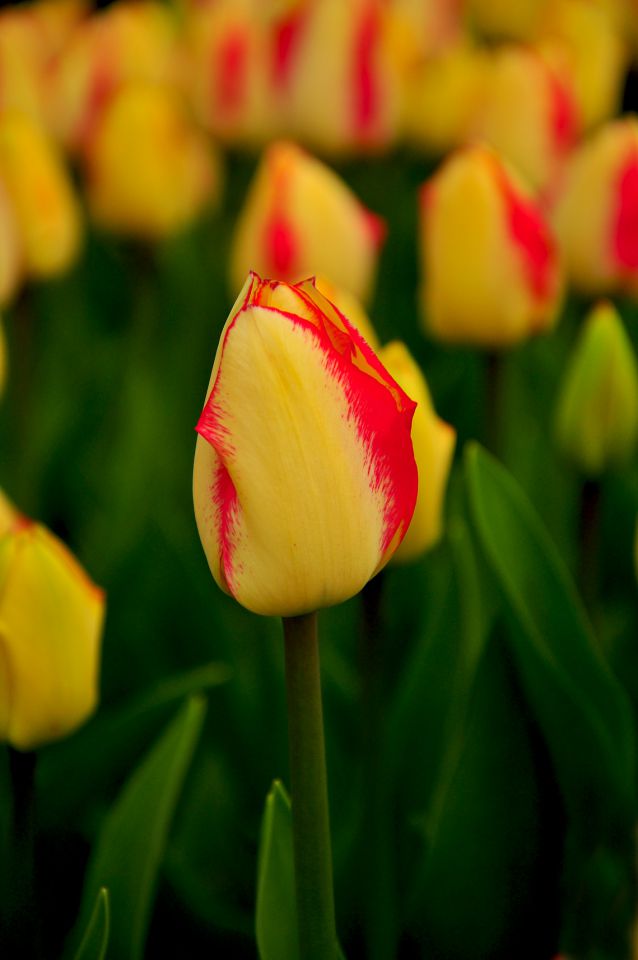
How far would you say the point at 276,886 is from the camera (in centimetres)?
48

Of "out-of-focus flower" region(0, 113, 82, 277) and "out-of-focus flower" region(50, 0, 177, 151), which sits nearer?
"out-of-focus flower" region(0, 113, 82, 277)

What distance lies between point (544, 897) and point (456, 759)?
3.3 inches

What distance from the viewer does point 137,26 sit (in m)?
1.23

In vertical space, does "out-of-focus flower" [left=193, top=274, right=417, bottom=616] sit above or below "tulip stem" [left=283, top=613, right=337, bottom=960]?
above

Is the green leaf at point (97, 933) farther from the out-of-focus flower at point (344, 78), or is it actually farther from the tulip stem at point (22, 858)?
the out-of-focus flower at point (344, 78)

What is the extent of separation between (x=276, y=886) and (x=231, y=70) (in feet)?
2.59

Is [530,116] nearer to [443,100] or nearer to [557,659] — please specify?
[443,100]

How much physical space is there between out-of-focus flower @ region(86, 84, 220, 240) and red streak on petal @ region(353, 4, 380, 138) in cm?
14

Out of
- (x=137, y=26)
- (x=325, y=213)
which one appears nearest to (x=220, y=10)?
(x=137, y=26)

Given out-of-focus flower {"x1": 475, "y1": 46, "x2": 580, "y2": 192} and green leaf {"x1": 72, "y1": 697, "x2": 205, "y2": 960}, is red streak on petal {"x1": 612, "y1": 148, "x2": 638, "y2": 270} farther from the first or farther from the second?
green leaf {"x1": 72, "y1": 697, "x2": 205, "y2": 960}

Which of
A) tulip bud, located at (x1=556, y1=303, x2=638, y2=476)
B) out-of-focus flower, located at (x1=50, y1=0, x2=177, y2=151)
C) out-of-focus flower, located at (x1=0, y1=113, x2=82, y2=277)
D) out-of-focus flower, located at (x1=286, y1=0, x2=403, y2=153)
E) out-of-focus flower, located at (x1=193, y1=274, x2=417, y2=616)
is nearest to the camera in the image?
out-of-focus flower, located at (x1=193, y1=274, x2=417, y2=616)

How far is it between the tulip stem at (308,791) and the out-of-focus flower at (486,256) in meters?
0.36

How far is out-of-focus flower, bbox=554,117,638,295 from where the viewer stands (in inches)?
30.6

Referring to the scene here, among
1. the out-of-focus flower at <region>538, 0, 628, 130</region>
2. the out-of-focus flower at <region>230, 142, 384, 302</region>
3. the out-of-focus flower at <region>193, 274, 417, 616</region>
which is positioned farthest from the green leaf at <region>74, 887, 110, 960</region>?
→ the out-of-focus flower at <region>538, 0, 628, 130</region>
